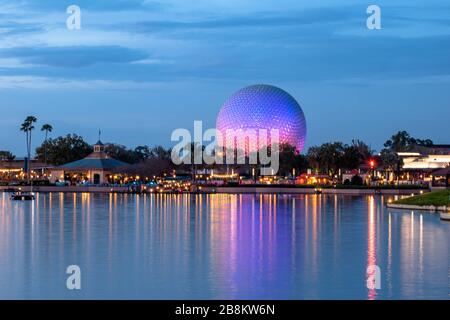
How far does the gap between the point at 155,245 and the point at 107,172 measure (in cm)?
10077

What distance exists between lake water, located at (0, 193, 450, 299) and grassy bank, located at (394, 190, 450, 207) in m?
7.68

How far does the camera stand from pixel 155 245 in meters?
39.1

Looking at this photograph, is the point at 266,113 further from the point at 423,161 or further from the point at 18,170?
the point at 18,170

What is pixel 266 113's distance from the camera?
136750 millimetres

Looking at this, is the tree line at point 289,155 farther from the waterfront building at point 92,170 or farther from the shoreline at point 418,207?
the shoreline at point 418,207

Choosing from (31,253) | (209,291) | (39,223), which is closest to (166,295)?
(209,291)

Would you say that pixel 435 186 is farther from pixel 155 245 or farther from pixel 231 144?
pixel 155 245

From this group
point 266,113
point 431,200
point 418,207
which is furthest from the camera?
point 266,113

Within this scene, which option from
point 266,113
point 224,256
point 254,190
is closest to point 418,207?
point 224,256

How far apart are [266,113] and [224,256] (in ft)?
338

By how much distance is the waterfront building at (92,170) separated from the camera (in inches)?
5428

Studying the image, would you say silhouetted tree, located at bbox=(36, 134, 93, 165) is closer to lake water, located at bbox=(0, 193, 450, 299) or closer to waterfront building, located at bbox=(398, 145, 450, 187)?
waterfront building, located at bbox=(398, 145, 450, 187)

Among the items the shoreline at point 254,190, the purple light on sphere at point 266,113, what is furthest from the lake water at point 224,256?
the purple light on sphere at point 266,113

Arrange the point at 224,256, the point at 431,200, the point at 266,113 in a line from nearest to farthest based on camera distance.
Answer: the point at 224,256 < the point at 431,200 < the point at 266,113
